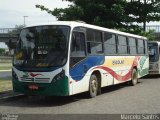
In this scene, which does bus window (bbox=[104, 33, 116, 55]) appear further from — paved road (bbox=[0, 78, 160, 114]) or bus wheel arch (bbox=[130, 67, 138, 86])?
bus wheel arch (bbox=[130, 67, 138, 86])

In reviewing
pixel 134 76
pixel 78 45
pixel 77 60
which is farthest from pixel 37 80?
pixel 134 76

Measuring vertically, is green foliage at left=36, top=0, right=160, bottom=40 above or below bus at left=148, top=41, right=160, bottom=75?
above

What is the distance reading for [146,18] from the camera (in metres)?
28.8

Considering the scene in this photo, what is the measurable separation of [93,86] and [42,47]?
278cm

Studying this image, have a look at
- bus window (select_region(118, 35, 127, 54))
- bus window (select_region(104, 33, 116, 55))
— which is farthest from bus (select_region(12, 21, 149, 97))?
bus window (select_region(118, 35, 127, 54))

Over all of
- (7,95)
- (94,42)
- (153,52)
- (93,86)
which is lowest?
(7,95)

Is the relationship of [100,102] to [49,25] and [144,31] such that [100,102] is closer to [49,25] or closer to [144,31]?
[49,25]

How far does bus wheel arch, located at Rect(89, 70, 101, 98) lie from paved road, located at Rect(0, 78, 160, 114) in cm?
24

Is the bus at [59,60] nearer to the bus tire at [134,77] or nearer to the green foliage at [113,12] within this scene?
the bus tire at [134,77]

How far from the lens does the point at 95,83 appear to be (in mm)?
15102

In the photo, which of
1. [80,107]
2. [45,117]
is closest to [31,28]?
[80,107]

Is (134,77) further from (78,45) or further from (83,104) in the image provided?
(83,104)

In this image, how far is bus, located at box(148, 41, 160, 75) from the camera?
89.0 feet

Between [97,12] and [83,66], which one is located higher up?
[97,12]
